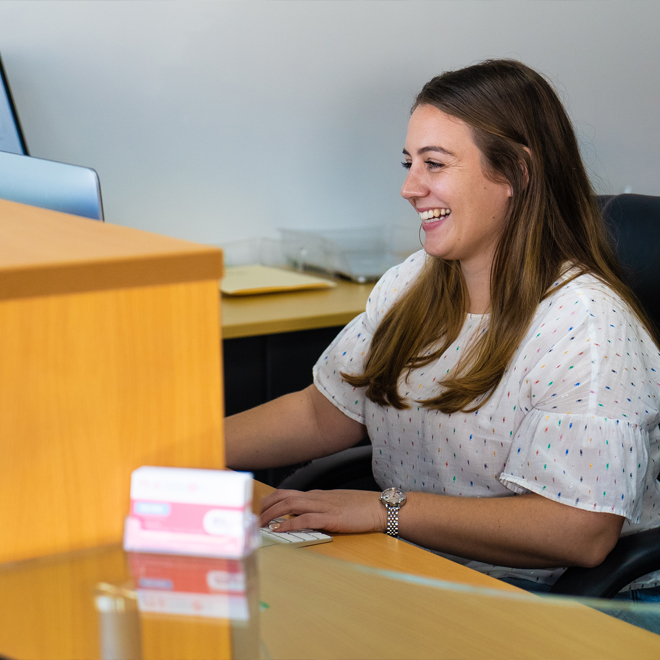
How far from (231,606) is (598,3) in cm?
269

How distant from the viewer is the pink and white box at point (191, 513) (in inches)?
18.5

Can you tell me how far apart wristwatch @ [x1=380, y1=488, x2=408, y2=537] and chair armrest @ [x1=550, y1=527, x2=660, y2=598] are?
22cm

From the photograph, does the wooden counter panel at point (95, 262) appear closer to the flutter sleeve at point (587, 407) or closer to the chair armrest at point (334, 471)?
the flutter sleeve at point (587, 407)

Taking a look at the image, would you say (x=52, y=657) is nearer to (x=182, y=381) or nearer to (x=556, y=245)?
(x=182, y=381)

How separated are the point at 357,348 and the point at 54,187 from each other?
0.65 m

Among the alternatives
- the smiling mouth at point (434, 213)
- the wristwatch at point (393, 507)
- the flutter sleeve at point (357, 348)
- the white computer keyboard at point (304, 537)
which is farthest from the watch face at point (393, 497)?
the smiling mouth at point (434, 213)

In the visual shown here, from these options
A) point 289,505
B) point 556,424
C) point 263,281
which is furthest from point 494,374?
point 263,281

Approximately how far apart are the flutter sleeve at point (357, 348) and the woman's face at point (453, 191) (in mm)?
193

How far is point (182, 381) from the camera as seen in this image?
503 millimetres

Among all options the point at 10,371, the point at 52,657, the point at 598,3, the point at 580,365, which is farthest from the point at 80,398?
the point at 598,3

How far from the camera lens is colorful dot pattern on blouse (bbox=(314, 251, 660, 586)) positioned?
3.35 ft

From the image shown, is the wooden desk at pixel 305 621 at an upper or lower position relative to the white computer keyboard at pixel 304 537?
upper

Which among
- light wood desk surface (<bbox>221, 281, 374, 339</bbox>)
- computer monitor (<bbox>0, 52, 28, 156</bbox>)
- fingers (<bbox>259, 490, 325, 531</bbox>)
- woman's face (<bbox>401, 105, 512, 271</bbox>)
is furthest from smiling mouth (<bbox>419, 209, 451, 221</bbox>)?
computer monitor (<bbox>0, 52, 28, 156</bbox>)

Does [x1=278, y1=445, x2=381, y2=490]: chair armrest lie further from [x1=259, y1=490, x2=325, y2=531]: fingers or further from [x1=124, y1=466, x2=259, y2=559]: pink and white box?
[x1=124, y1=466, x2=259, y2=559]: pink and white box
